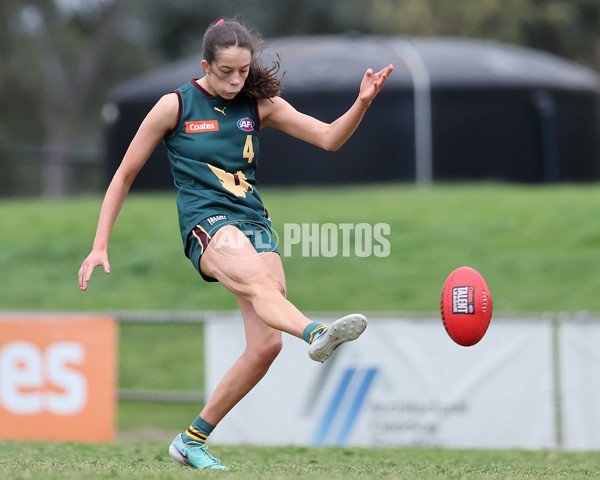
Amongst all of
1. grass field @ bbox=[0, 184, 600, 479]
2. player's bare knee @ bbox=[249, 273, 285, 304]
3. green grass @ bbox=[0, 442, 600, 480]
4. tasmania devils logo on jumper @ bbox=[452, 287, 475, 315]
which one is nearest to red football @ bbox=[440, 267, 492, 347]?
tasmania devils logo on jumper @ bbox=[452, 287, 475, 315]

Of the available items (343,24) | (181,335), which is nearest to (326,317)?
(181,335)

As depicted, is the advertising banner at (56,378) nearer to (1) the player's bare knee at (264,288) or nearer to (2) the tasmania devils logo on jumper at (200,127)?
(2) the tasmania devils logo on jumper at (200,127)

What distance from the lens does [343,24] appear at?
129 ft

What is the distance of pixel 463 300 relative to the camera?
5.87 meters

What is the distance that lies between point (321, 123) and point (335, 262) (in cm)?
1138

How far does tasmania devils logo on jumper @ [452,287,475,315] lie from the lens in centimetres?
583

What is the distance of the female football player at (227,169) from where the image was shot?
5.43 m

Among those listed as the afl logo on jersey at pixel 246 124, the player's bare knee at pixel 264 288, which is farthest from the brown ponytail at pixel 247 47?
the player's bare knee at pixel 264 288

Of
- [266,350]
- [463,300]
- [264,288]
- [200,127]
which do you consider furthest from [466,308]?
[200,127]

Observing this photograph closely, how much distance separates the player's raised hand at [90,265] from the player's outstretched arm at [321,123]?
118cm

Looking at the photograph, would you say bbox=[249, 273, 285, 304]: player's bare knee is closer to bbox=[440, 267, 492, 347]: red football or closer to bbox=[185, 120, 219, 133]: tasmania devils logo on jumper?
bbox=[185, 120, 219, 133]: tasmania devils logo on jumper

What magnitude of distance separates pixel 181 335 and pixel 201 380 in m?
1.40

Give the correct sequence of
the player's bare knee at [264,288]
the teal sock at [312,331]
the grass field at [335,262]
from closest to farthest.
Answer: the teal sock at [312,331] < the player's bare knee at [264,288] < the grass field at [335,262]

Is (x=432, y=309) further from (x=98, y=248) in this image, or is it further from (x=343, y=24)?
(x=343, y=24)
